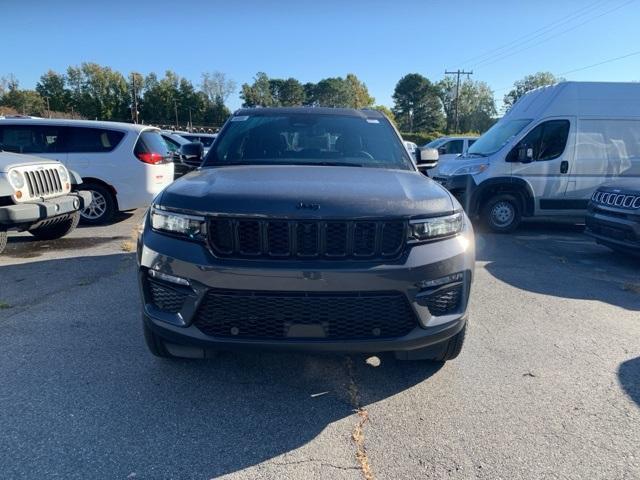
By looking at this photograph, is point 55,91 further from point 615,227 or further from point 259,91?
point 615,227

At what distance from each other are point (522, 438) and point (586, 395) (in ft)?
2.57

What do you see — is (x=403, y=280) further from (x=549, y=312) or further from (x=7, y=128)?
(x=7, y=128)

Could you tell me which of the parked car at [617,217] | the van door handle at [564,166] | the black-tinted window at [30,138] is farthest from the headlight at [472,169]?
the black-tinted window at [30,138]

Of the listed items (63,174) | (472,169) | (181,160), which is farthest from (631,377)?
(63,174)

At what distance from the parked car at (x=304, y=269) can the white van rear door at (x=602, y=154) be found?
716cm

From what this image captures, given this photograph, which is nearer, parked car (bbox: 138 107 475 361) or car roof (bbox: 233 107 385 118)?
parked car (bbox: 138 107 475 361)

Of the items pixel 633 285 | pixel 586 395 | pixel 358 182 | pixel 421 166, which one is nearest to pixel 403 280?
pixel 358 182

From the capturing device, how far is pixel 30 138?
27.4ft

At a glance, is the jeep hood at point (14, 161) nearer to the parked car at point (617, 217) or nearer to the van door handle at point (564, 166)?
the parked car at point (617, 217)

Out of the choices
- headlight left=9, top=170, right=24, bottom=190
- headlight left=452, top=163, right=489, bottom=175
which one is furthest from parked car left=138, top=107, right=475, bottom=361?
headlight left=452, top=163, right=489, bottom=175

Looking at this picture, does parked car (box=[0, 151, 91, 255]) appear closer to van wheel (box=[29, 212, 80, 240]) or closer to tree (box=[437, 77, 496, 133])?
van wheel (box=[29, 212, 80, 240])

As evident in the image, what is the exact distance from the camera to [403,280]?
8.29 ft

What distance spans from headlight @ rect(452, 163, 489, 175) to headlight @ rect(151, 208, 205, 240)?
7196mm

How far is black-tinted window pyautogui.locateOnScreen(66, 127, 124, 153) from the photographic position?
8.45 m
